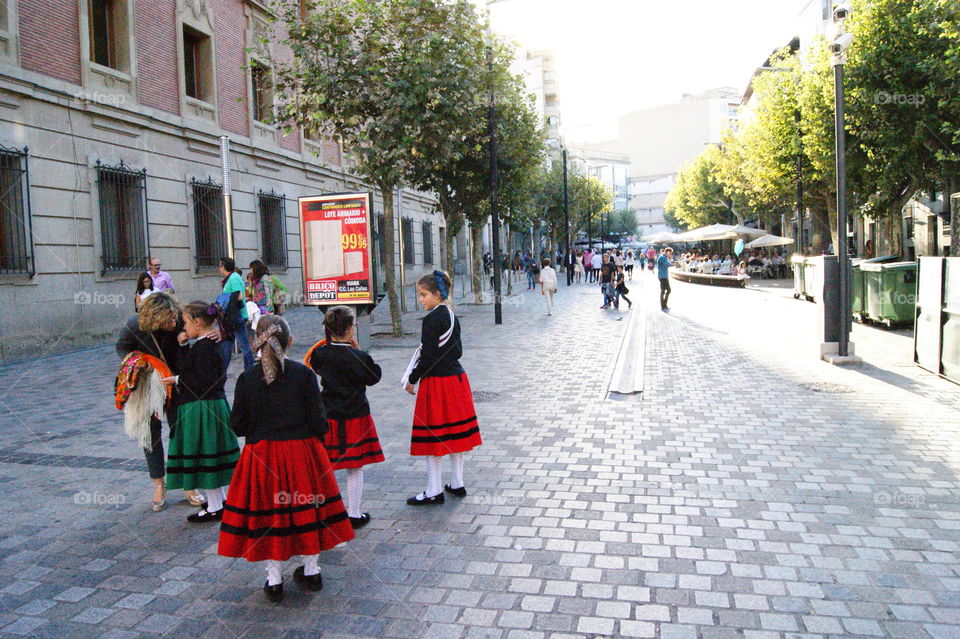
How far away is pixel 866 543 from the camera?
14.1 feet

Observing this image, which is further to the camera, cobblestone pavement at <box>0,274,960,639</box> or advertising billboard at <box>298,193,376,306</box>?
advertising billboard at <box>298,193,376,306</box>

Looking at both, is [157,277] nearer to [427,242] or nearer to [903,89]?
[903,89]

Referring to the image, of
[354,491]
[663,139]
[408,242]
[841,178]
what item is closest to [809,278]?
[841,178]

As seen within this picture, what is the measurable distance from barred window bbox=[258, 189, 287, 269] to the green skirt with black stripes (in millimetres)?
17686

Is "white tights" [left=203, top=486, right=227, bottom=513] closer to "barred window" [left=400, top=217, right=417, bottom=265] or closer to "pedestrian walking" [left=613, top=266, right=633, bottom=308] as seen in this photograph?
"pedestrian walking" [left=613, top=266, right=633, bottom=308]

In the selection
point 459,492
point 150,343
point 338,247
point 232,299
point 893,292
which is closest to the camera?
point 150,343

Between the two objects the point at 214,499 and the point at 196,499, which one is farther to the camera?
the point at 196,499

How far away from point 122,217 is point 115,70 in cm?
302

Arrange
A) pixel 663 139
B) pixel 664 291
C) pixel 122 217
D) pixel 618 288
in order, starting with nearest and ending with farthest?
pixel 122 217 < pixel 664 291 < pixel 618 288 < pixel 663 139

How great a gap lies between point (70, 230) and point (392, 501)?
1159 cm

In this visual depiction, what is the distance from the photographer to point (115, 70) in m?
15.5

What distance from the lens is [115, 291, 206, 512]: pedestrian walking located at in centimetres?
489

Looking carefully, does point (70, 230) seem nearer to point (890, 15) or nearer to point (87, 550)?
point (87, 550)

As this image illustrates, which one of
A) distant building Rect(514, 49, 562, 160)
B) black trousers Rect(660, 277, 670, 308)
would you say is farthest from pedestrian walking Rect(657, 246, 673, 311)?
distant building Rect(514, 49, 562, 160)
